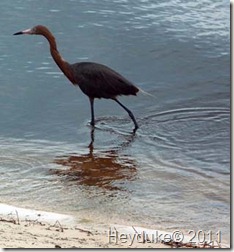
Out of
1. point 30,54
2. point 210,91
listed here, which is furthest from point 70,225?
point 30,54

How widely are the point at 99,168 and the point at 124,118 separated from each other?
1884 mm

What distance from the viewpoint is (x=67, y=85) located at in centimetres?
1341

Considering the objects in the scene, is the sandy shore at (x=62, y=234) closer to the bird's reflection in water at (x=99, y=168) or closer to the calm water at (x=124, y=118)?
the calm water at (x=124, y=118)

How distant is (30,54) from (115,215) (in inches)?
231

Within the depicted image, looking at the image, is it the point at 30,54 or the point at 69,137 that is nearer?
the point at 69,137

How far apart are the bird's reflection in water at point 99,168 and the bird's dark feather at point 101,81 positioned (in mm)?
878

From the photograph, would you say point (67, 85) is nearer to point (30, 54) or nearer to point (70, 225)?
point (30, 54)

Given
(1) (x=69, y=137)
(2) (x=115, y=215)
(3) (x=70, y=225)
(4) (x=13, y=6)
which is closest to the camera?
(3) (x=70, y=225)

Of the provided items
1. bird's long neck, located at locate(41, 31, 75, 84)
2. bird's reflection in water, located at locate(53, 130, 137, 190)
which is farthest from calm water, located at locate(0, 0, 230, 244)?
bird's long neck, located at locate(41, 31, 75, 84)

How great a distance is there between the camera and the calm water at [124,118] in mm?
9523

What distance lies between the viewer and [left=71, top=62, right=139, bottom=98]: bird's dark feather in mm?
11953

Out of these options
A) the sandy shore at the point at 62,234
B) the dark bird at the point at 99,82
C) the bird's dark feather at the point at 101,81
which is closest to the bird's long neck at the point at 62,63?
the dark bird at the point at 99,82

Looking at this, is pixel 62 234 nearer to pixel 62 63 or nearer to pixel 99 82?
pixel 99 82

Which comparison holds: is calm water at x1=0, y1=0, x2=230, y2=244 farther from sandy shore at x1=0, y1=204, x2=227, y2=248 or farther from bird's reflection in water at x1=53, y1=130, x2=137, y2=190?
sandy shore at x1=0, y1=204, x2=227, y2=248
